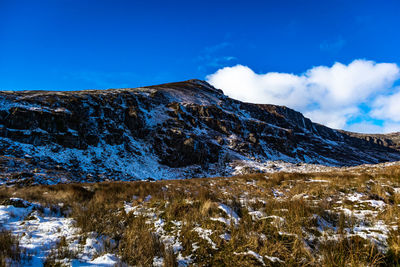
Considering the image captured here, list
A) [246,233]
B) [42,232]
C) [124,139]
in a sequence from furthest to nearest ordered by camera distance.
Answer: [124,139], [42,232], [246,233]

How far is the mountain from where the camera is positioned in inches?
730

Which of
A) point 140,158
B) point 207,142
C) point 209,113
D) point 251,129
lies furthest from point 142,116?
point 251,129

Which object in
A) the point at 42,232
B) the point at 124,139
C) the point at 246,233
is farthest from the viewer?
the point at 124,139

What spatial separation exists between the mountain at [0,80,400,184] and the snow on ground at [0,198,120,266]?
10.3m

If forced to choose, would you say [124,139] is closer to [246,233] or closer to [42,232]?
[42,232]

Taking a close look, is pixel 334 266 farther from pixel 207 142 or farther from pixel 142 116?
pixel 142 116

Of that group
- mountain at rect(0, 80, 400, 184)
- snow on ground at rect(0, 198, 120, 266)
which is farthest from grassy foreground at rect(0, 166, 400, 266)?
mountain at rect(0, 80, 400, 184)

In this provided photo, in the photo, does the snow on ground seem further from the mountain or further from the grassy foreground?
the mountain

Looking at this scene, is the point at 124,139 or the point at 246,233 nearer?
the point at 246,233

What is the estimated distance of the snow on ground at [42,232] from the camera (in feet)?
9.70

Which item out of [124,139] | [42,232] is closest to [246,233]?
[42,232]

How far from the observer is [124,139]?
28.7 m

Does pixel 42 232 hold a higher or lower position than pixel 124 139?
lower

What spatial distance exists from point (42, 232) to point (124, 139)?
86.3ft
